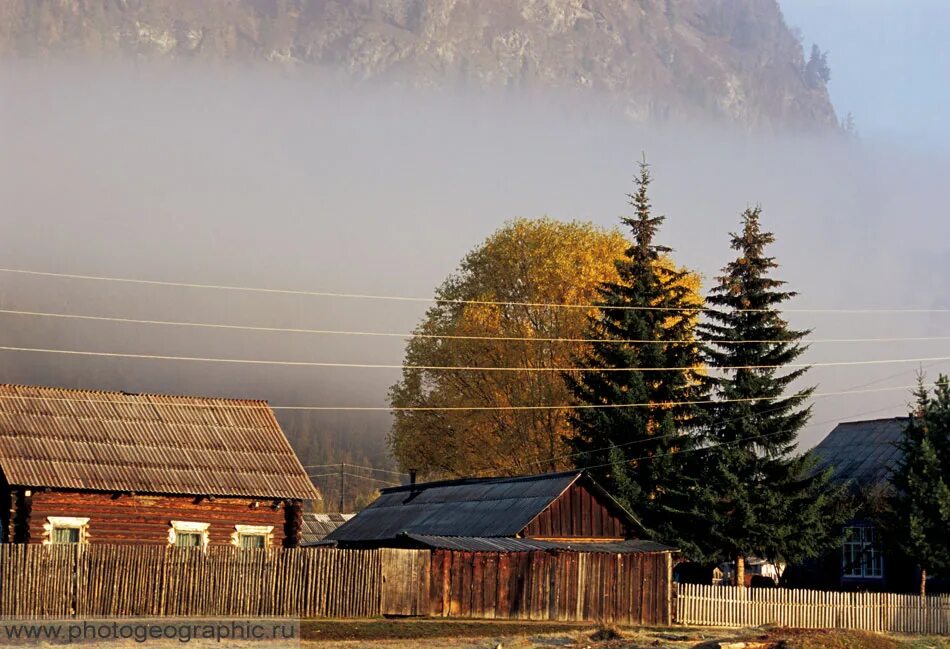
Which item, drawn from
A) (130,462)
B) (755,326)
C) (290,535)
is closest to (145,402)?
(130,462)

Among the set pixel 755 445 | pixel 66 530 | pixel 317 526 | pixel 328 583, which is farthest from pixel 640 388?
pixel 317 526

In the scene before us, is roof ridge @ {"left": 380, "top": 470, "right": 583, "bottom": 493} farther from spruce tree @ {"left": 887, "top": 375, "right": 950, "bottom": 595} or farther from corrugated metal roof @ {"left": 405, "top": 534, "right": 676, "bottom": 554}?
spruce tree @ {"left": 887, "top": 375, "right": 950, "bottom": 595}

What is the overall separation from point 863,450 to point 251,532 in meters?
28.4

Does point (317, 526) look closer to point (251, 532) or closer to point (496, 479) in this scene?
point (496, 479)

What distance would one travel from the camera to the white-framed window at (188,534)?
46.3 metres

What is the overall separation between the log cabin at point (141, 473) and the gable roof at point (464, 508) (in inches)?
219

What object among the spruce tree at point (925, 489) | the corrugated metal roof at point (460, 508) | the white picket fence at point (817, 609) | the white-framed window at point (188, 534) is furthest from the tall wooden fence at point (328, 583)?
the spruce tree at point (925, 489)

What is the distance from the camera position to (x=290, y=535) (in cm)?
4822

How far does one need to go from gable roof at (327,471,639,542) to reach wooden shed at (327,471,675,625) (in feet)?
0.23

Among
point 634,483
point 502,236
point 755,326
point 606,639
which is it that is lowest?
point 606,639

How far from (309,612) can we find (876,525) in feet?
73.7

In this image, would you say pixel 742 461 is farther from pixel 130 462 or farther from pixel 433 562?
pixel 130 462

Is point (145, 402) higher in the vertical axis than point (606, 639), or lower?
higher

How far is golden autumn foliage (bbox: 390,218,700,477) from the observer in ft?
221
